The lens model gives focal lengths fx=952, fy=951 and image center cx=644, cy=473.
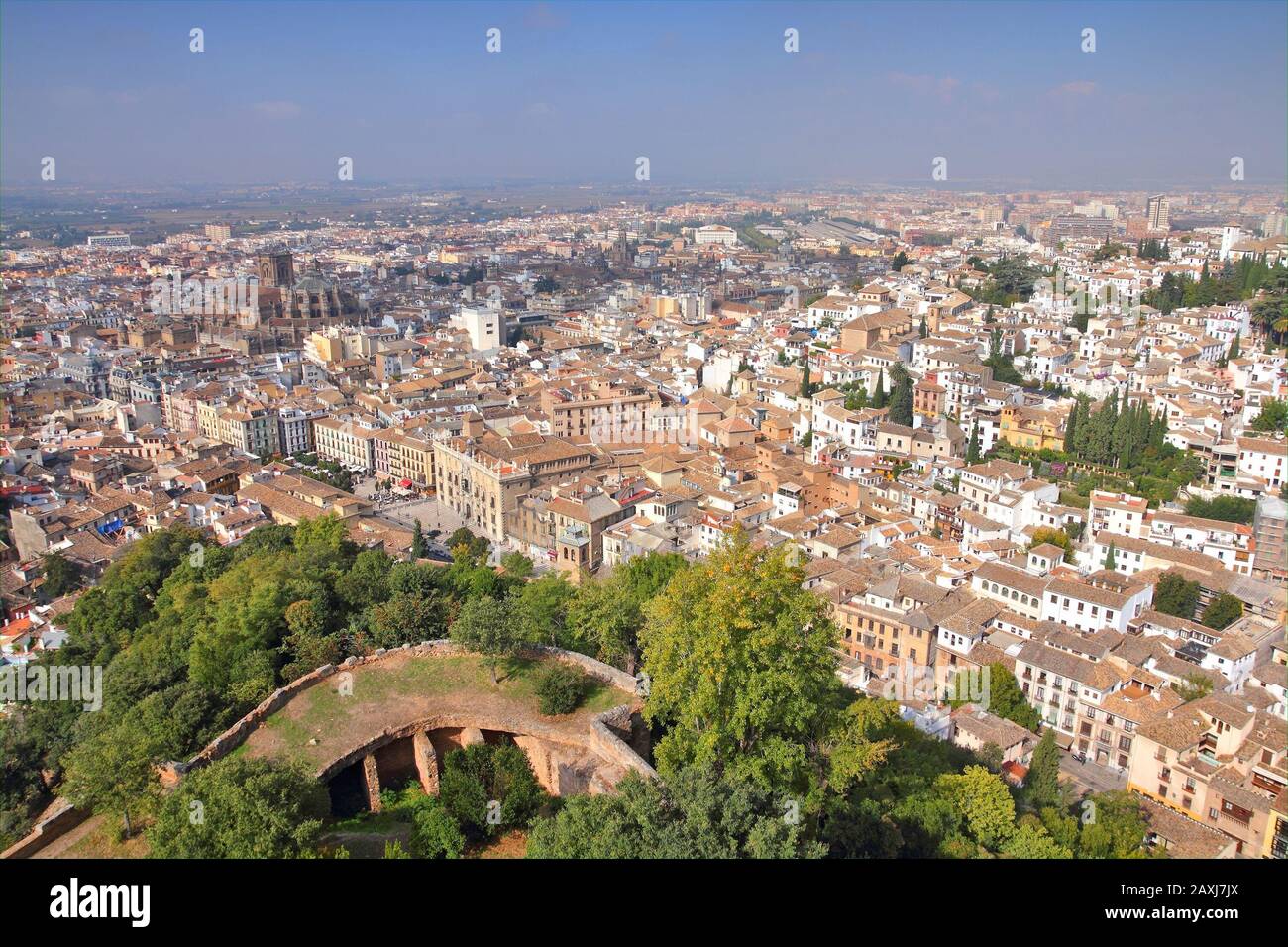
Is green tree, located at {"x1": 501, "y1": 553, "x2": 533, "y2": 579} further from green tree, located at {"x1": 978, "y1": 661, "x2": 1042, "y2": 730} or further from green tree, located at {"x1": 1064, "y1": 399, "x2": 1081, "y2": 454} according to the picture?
green tree, located at {"x1": 1064, "y1": 399, "x2": 1081, "y2": 454}

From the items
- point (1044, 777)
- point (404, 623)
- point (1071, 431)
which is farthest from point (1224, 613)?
point (404, 623)

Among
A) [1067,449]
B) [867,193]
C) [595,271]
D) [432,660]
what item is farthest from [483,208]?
[432,660]

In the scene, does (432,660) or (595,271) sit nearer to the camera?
(432,660)

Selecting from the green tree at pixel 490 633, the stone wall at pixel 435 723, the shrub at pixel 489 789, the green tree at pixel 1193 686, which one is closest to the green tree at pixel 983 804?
the stone wall at pixel 435 723

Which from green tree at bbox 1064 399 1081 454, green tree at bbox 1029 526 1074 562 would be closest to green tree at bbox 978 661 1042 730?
green tree at bbox 1029 526 1074 562
